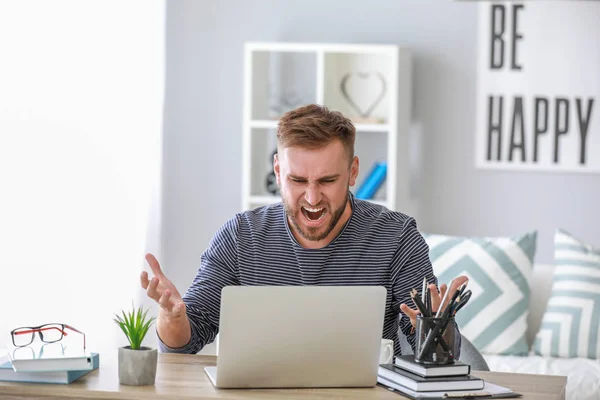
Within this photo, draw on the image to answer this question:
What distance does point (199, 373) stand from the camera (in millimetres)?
1933

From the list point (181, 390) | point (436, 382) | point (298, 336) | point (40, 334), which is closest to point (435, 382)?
point (436, 382)

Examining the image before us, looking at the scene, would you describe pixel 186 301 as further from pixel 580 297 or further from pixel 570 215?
pixel 570 215

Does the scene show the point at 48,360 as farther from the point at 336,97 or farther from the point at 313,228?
the point at 336,97

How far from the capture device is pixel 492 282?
3566 mm

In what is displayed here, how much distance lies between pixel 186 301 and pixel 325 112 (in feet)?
1.95

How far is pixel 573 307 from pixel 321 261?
149 centimetres

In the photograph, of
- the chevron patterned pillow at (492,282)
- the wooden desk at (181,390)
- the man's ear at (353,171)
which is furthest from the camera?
the chevron patterned pillow at (492,282)

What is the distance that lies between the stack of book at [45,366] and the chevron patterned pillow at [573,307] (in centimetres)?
210

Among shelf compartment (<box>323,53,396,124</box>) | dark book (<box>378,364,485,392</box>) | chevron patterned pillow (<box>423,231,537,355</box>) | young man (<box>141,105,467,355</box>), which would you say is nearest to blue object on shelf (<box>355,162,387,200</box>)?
shelf compartment (<box>323,53,396,124</box>)

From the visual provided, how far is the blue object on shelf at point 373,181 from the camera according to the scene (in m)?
3.90

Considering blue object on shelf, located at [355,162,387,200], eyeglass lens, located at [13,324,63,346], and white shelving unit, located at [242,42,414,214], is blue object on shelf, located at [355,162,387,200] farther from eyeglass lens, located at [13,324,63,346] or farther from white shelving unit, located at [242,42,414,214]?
eyeglass lens, located at [13,324,63,346]

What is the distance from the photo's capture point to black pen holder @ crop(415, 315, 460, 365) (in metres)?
1.83

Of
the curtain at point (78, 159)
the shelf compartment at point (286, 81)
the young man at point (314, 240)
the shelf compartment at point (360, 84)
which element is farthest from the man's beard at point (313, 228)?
the shelf compartment at point (286, 81)

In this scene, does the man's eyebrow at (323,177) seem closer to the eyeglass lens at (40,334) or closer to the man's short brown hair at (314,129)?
the man's short brown hair at (314,129)
